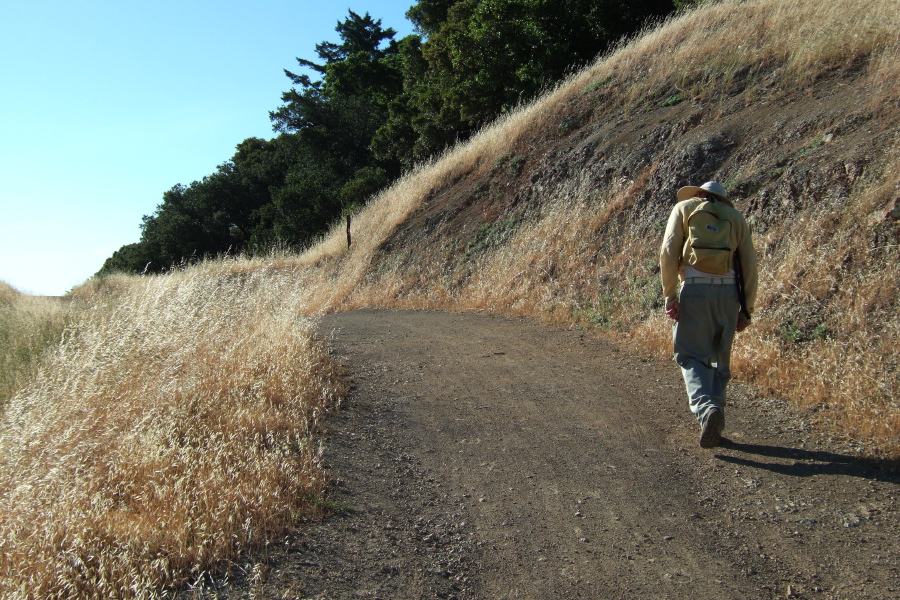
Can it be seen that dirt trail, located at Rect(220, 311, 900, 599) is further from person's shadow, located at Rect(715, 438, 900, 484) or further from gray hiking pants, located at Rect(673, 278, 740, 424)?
gray hiking pants, located at Rect(673, 278, 740, 424)

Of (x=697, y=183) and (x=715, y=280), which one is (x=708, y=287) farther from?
(x=697, y=183)

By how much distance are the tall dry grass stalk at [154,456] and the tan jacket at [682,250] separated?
9.58ft

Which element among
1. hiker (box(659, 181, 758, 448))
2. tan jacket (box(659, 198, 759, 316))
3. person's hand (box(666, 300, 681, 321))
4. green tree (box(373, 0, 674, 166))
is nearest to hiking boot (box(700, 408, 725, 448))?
hiker (box(659, 181, 758, 448))

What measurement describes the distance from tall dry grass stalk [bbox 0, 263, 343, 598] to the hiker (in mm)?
2799

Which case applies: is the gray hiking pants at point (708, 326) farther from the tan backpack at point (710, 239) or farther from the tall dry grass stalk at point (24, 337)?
the tall dry grass stalk at point (24, 337)

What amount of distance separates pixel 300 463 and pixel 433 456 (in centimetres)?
99

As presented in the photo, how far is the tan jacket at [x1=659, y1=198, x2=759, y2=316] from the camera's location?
16.5 feet

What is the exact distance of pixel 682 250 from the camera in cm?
511

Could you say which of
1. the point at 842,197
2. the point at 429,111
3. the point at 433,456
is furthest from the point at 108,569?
the point at 429,111

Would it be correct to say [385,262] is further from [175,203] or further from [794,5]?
[175,203]

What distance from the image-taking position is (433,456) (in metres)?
5.03

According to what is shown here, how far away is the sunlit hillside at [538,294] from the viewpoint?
3.95m

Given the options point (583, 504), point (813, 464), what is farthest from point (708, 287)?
point (583, 504)

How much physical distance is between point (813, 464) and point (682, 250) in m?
1.72
